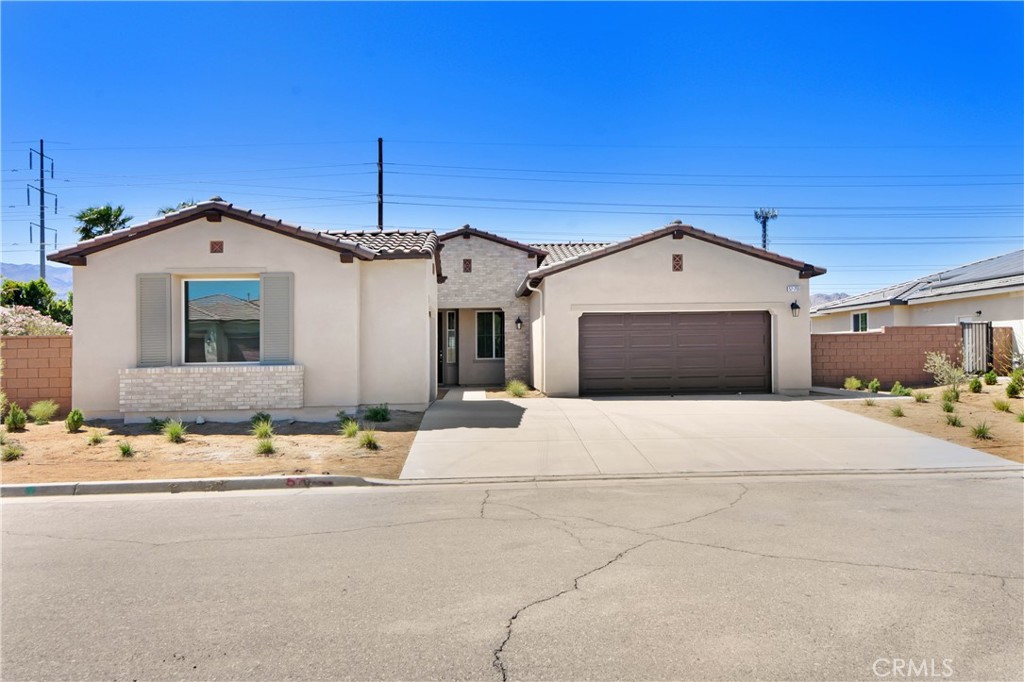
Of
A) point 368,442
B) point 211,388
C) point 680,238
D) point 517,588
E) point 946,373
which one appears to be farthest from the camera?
point 680,238

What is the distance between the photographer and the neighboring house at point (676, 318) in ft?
54.3

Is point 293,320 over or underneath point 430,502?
over

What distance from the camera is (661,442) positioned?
34.0ft

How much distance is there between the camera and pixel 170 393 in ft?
40.3

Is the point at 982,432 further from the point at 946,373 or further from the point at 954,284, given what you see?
the point at 954,284

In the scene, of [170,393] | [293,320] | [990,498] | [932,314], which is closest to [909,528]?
[990,498]

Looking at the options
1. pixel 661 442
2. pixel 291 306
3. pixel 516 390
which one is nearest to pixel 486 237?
pixel 516 390

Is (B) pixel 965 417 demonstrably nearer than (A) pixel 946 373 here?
Yes

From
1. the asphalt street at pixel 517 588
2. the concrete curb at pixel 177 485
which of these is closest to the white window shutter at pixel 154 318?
the concrete curb at pixel 177 485

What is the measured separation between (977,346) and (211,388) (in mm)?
21808

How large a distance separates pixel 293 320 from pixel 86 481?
549 centimetres

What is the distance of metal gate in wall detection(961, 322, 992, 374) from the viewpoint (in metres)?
18.9

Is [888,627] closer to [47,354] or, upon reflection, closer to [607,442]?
[607,442]

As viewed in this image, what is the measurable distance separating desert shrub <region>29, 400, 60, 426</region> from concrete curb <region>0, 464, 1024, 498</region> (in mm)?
5551
